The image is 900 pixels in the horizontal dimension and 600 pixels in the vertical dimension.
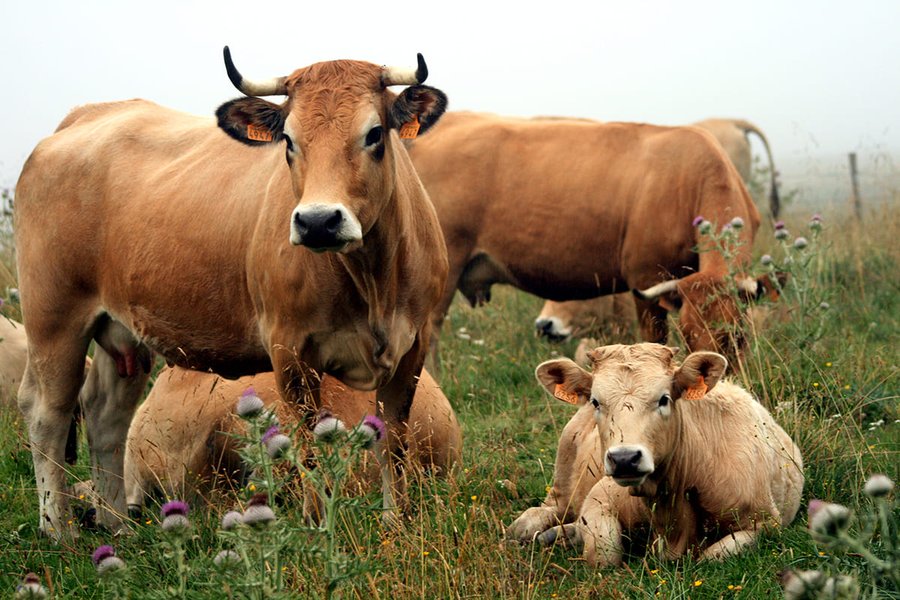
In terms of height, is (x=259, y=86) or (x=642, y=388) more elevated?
(x=259, y=86)

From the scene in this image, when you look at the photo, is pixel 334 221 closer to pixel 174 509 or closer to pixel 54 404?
pixel 174 509

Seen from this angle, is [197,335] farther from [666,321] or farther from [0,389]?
[666,321]

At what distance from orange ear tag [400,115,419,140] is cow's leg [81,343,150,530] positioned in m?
2.24

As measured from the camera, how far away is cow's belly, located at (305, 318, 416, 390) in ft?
17.6

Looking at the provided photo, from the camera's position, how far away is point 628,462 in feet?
15.2

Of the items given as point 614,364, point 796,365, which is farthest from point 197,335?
point 796,365

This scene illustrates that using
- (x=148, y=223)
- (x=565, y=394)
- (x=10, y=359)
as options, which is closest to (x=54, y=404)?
(x=148, y=223)

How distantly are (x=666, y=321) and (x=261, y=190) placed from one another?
4396 millimetres

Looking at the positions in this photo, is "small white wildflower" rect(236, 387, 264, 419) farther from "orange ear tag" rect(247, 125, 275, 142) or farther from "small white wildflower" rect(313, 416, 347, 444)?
"orange ear tag" rect(247, 125, 275, 142)

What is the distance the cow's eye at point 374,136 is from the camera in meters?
5.04

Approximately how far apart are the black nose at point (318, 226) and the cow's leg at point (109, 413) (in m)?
2.41

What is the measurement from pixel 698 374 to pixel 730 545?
0.75 metres

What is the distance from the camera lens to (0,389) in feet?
27.0

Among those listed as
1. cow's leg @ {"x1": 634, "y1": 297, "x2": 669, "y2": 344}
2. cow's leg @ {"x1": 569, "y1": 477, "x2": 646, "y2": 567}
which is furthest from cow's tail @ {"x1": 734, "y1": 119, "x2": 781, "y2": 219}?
cow's leg @ {"x1": 569, "y1": 477, "x2": 646, "y2": 567}
